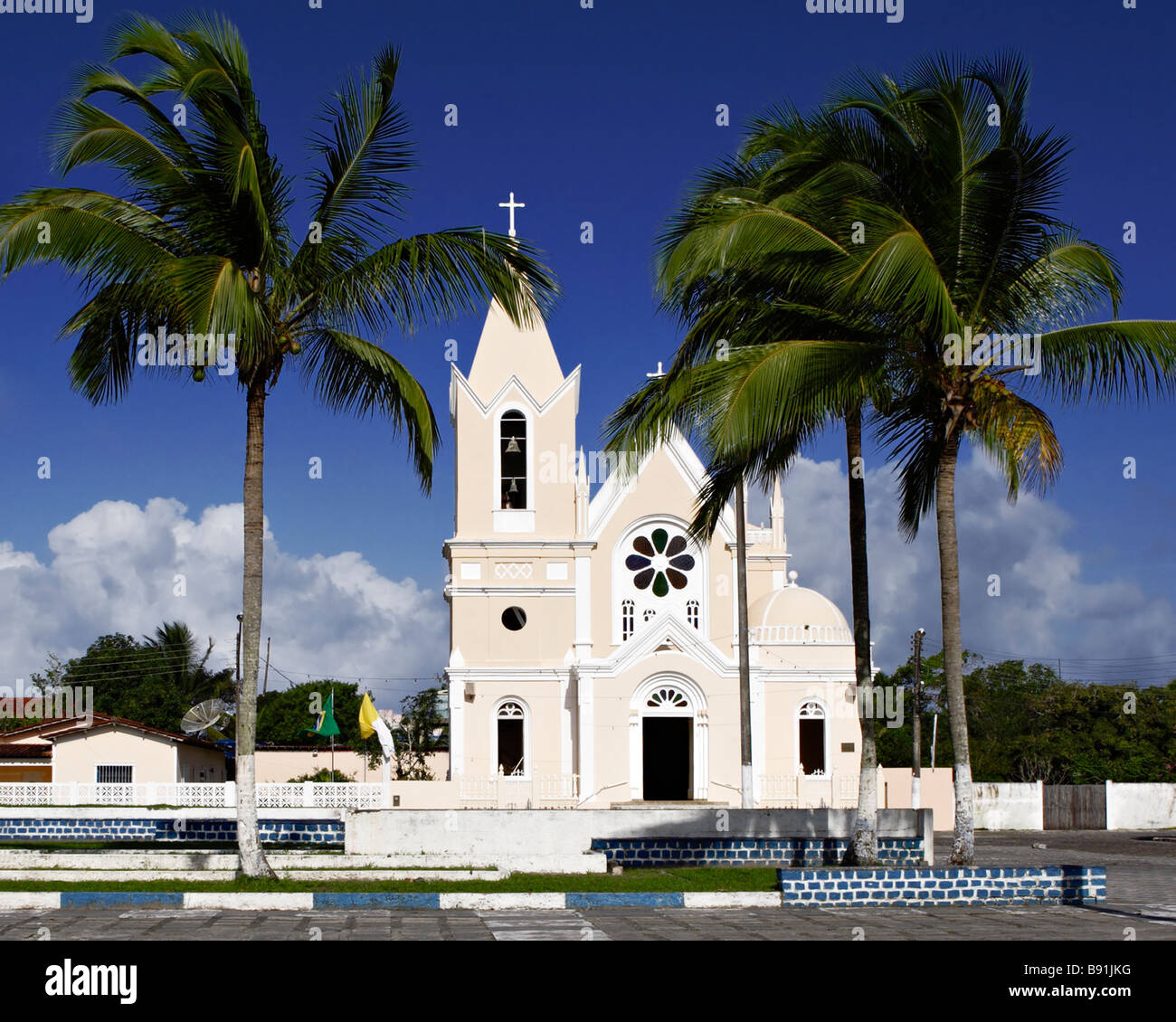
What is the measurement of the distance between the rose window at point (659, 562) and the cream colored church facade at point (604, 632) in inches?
2.1

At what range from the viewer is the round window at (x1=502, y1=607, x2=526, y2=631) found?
33.9 metres

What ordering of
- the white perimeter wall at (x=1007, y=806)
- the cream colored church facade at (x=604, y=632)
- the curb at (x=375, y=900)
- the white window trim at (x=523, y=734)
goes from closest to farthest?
the curb at (x=375, y=900) → the cream colored church facade at (x=604, y=632) → the white window trim at (x=523, y=734) → the white perimeter wall at (x=1007, y=806)

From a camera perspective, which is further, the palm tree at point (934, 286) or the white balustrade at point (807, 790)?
the white balustrade at point (807, 790)

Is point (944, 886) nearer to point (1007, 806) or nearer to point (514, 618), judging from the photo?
point (514, 618)

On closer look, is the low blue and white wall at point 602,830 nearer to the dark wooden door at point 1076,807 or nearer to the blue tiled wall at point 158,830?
the blue tiled wall at point 158,830

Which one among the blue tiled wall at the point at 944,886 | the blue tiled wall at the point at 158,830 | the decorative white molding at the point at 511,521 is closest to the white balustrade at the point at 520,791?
the decorative white molding at the point at 511,521

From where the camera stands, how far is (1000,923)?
12211mm

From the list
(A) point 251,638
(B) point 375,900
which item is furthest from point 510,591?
(B) point 375,900

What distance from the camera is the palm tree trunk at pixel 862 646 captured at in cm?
1590

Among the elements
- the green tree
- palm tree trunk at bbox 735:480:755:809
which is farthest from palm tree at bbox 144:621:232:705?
palm tree trunk at bbox 735:480:755:809

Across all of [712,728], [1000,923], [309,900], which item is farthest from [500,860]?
[712,728]

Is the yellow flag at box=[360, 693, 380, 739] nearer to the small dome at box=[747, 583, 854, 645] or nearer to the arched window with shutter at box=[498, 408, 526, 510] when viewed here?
the arched window with shutter at box=[498, 408, 526, 510]

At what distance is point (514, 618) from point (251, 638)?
64.6 ft

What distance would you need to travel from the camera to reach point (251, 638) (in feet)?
47.4
